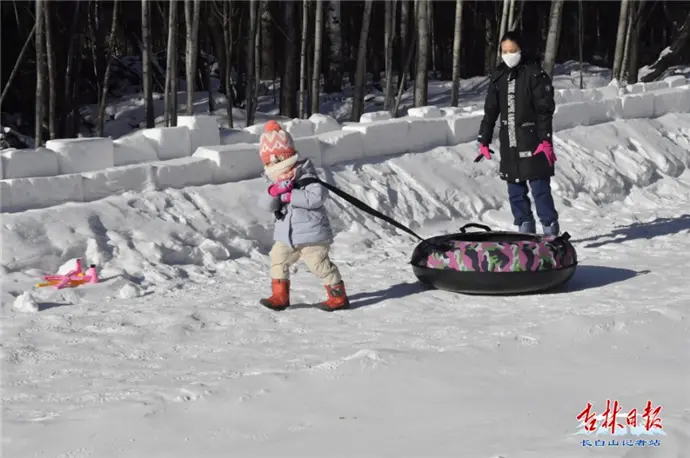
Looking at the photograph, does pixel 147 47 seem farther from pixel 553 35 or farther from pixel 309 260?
pixel 309 260

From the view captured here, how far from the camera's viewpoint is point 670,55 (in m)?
24.7

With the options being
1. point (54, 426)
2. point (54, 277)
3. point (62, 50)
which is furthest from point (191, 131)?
point (62, 50)

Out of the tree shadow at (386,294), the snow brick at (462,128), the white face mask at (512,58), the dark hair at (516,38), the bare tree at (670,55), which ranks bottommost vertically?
the bare tree at (670,55)

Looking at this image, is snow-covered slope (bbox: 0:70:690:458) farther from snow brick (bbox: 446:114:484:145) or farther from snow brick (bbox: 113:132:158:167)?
snow brick (bbox: 446:114:484:145)

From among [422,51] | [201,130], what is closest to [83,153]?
[201,130]

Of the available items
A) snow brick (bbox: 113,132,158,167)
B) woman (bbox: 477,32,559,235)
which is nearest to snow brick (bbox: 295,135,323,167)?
snow brick (bbox: 113,132,158,167)

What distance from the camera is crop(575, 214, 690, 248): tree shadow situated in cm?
812

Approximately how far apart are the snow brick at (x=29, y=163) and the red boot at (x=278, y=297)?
2.13 metres

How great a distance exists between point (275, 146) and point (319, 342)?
4.01 feet

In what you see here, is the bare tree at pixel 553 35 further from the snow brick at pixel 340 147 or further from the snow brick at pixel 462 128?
the snow brick at pixel 340 147

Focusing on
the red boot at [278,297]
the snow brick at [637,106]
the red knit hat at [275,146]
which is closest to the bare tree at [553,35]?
the snow brick at [637,106]

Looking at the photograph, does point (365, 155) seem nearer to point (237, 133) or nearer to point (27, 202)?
point (237, 133)

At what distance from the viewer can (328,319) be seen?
19.0 feet

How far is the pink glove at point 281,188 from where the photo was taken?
5.88m
